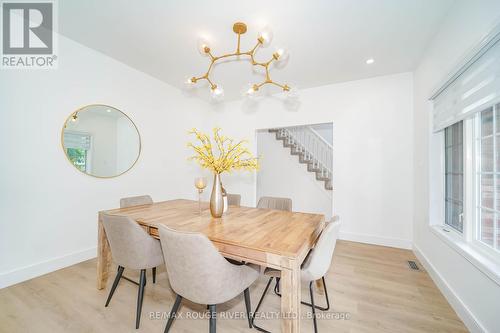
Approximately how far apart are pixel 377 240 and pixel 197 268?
127 inches

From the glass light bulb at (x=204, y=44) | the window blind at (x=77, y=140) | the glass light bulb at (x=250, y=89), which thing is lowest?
the window blind at (x=77, y=140)

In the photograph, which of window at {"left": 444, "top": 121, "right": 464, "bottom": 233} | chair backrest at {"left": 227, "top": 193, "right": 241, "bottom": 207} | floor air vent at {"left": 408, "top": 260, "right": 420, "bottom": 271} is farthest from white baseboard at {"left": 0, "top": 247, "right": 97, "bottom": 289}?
window at {"left": 444, "top": 121, "right": 464, "bottom": 233}

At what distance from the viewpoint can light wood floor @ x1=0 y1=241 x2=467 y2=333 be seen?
1555 millimetres

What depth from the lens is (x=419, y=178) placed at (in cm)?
277

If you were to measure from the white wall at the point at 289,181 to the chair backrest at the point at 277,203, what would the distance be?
254 centimetres

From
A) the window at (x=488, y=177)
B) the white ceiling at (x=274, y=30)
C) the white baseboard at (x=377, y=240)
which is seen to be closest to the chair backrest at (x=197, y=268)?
the window at (x=488, y=177)

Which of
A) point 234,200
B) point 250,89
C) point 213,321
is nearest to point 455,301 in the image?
point 213,321

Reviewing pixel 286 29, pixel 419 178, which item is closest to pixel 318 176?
pixel 419 178

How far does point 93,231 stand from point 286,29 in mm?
3582

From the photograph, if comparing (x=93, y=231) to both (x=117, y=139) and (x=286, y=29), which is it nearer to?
(x=117, y=139)

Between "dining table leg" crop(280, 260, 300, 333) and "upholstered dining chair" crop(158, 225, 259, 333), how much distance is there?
0.34 metres

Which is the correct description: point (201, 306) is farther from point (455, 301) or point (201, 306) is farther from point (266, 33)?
point (266, 33)

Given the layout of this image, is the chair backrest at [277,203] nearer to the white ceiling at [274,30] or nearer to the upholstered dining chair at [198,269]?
the upholstered dining chair at [198,269]

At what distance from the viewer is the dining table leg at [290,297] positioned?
111 cm
